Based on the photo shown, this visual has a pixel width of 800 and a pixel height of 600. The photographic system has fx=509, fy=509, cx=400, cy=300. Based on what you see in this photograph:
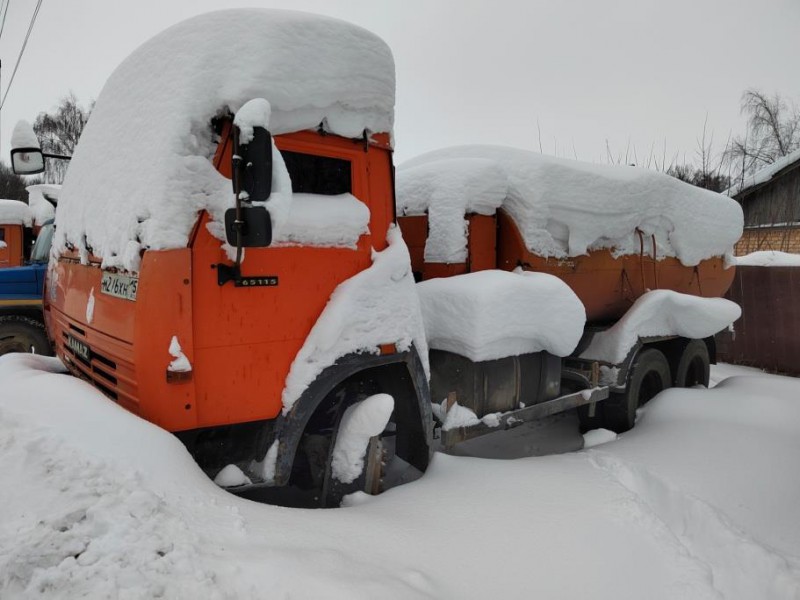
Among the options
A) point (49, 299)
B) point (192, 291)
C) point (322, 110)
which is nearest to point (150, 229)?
point (192, 291)

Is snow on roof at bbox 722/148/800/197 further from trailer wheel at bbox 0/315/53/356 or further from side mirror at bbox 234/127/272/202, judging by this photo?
trailer wheel at bbox 0/315/53/356

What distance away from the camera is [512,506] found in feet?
10.0

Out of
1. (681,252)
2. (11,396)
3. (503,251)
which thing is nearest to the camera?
(11,396)

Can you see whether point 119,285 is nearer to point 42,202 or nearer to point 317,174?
point 317,174

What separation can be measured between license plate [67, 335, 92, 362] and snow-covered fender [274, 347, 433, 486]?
4.25ft

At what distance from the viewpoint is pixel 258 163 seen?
2.38 meters

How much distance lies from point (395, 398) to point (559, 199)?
2454mm

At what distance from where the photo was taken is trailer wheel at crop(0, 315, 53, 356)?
270 inches

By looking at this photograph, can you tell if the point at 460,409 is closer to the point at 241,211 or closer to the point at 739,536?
the point at 739,536

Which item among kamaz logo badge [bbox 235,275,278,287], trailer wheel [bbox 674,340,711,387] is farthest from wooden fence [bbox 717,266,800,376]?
kamaz logo badge [bbox 235,275,278,287]

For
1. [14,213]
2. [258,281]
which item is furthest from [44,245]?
[258,281]

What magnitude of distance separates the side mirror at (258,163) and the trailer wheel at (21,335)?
6.22 meters

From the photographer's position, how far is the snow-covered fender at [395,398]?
2781 mm

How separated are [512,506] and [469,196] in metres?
2.39
